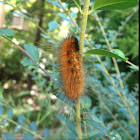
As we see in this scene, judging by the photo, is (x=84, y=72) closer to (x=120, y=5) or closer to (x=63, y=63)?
(x=63, y=63)

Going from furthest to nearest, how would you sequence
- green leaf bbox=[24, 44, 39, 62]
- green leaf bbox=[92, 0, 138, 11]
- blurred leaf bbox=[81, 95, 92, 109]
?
green leaf bbox=[24, 44, 39, 62] < blurred leaf bbox=[81, 95, 92, 109] < green leaf bbox=[92, 0, 138, 11]

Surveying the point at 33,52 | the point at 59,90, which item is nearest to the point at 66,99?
the point at 59,90

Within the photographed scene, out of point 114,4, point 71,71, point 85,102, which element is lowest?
point 85,102

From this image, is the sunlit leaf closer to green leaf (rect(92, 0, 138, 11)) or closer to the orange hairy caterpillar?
green leaf (rect(92, 0, 138, 11))

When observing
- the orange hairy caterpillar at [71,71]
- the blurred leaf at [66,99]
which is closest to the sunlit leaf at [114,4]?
the orange hairy caterpillar at [71,71]

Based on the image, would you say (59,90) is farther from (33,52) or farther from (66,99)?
(33,52)

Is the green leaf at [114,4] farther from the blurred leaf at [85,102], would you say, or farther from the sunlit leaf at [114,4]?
the blurred leaf at [85,102]

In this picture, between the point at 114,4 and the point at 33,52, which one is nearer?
the point at 114,4

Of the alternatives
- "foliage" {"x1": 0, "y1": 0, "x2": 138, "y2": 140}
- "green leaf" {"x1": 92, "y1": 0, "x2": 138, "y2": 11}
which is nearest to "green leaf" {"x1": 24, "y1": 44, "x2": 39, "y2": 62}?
"foliage" {"x1": 0, "y1": 0, "x2": 138, "y2": 140}
